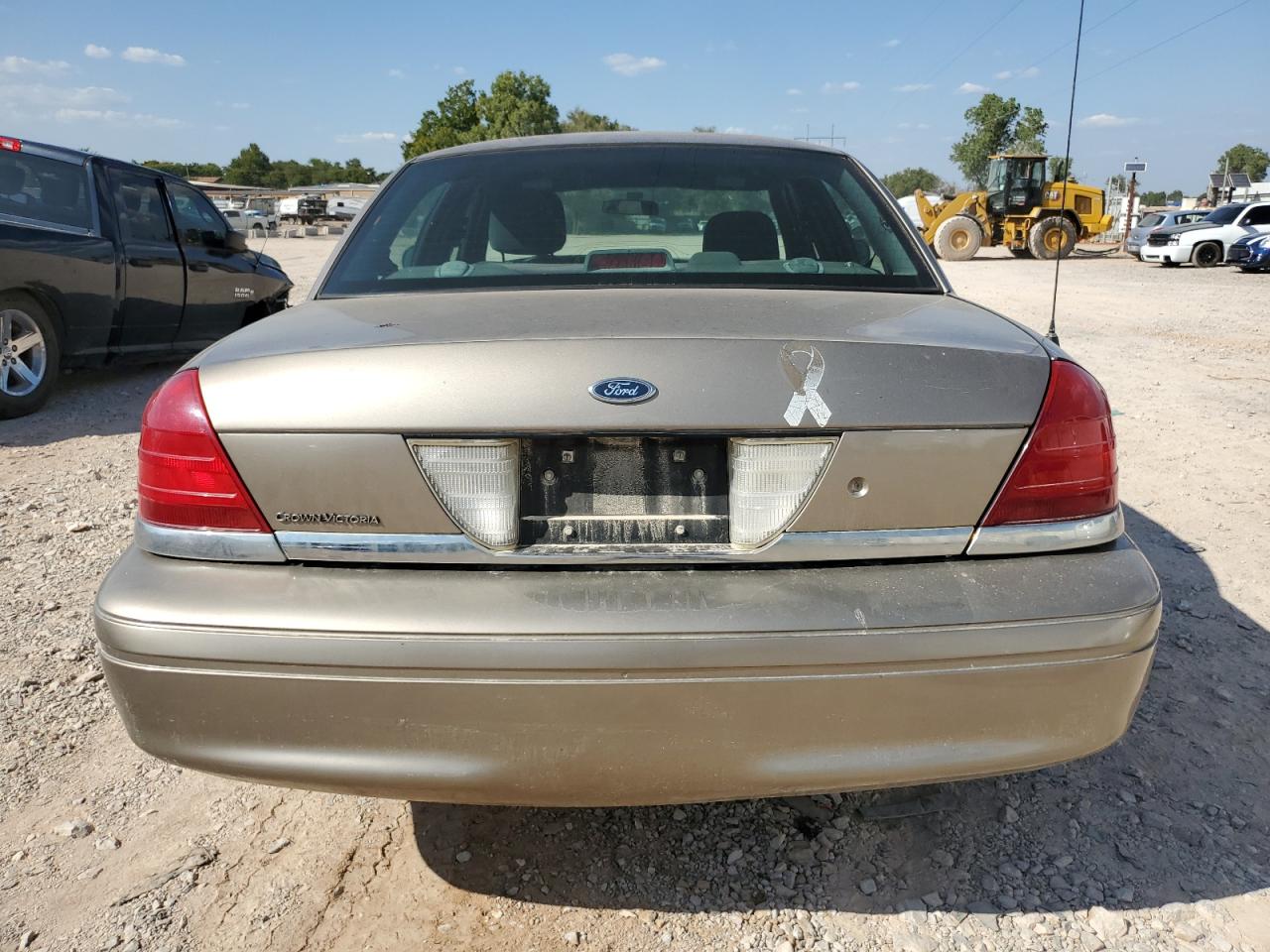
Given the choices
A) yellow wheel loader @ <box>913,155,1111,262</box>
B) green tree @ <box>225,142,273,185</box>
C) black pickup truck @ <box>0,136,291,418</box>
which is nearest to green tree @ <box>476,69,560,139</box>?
green tree @ <box>225,142,273,185</box>

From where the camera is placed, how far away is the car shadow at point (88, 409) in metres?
6.24

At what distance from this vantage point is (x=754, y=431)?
1.72 meters

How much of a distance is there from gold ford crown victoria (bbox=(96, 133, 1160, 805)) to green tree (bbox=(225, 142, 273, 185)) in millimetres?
105943

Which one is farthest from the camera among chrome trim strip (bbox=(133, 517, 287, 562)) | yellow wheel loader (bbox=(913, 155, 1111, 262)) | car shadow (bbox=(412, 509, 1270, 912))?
yellow wheel loader (bbox=(913, 155, 1111, 262))

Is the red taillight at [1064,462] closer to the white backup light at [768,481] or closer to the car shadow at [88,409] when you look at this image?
the white backup light at [768,481]

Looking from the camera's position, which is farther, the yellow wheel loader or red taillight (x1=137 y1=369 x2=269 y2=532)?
the yellow wheel loader

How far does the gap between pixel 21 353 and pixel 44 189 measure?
124cm

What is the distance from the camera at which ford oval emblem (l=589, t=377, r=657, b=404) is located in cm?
170

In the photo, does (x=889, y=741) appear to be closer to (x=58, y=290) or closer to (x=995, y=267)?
(x=58, y=290)

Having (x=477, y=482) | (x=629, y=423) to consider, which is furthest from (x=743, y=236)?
(x=477, y=482)

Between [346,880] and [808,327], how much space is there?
1.59m

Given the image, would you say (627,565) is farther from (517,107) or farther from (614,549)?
(517,107)

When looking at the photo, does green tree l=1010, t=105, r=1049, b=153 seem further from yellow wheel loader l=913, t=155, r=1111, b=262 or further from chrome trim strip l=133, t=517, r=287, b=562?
chrome trim strip l=133, t=517, r=287, b=562

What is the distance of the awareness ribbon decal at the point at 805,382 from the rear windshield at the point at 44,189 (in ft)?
21.5
